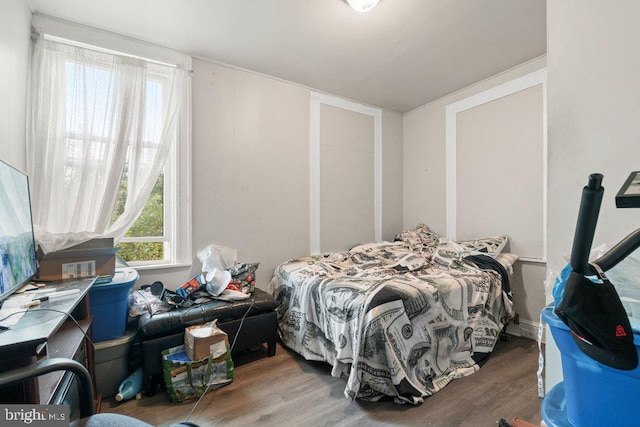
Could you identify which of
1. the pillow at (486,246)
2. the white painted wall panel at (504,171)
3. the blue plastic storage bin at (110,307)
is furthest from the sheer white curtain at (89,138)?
the white painted wall panel at (504,171)

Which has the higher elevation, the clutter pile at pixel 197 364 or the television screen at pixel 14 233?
the television screen at pixel 14 233

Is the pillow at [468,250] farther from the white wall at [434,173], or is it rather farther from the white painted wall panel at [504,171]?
the white wall at [434,173]

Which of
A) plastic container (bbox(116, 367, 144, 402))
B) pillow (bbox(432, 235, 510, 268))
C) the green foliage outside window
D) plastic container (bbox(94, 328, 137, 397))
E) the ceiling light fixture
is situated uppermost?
the ceiling light fixture

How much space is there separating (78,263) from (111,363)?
0.67m

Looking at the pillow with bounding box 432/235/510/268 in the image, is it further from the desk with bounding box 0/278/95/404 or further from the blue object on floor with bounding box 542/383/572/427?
the desk with bounding box 0/278/95/404

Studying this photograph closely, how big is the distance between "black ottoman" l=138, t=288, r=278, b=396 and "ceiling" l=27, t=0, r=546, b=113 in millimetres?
2158

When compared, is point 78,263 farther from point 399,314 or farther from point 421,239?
point 421,239

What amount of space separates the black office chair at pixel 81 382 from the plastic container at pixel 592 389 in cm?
95

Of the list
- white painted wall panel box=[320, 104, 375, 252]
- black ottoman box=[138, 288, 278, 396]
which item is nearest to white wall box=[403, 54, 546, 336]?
white painted wall panel box=[320, 104, 375, 252]

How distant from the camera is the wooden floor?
1.60m

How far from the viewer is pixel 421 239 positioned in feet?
11.2

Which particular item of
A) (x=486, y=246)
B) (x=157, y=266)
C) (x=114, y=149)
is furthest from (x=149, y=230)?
(x=486, y=246)

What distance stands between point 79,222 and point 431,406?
105 inches

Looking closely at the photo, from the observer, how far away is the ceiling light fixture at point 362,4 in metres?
1.90
